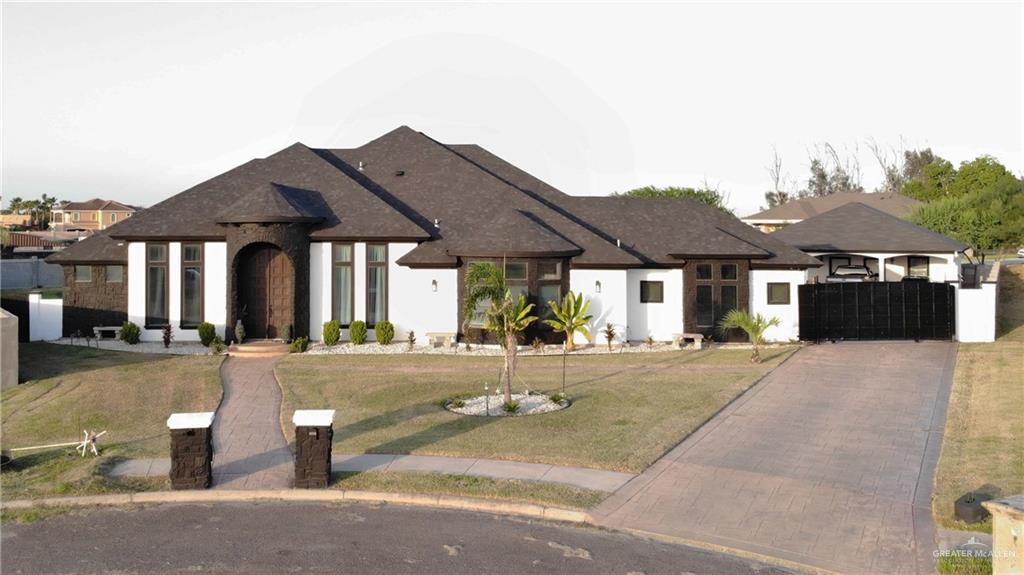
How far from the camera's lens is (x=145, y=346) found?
2791 cm

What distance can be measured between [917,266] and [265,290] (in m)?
28.7

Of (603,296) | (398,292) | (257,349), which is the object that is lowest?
(257,349)

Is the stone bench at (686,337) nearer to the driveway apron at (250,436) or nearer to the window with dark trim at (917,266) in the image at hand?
the driveway apron at (250,436)

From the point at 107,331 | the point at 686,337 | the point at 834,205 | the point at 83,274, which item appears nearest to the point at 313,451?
the point at 686,337

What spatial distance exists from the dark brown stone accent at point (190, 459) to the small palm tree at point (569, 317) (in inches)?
608

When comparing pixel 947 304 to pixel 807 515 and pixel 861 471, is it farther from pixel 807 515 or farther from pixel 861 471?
pixel 807 515

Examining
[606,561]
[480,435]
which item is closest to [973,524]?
[606,561]

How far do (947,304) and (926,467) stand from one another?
16.9 metres

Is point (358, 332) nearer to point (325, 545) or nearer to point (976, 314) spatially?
point (325, 545)

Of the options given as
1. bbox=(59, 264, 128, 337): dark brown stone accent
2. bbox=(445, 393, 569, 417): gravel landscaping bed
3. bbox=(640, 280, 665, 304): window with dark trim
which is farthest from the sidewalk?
bbox=(59, 264, 128, 337): dark brown stone accent

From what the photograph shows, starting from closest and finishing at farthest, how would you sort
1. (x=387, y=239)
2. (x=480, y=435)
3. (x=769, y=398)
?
(x=480, y=435) < (x=769, y=398) < (x=387, y=239)

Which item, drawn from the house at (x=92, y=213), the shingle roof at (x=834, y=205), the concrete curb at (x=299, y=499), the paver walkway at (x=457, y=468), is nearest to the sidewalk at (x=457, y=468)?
the paver walkway at (x=457, y=468)

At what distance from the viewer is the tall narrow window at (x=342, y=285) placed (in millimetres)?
28750

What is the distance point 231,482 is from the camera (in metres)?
13.3
